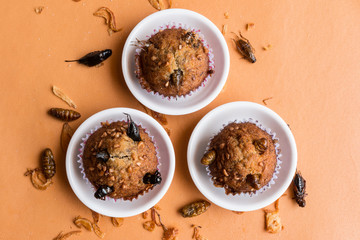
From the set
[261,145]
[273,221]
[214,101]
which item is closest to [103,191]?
[261,145]

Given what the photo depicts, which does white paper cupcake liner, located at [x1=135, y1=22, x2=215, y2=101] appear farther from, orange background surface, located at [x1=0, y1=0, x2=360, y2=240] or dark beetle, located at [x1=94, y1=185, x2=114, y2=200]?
dark beetle, located at [x1=94, y1=185, x2=114, y2=200]

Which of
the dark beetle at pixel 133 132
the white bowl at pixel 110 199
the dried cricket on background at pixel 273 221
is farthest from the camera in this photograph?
the dried cricket on background at pixel 273 221

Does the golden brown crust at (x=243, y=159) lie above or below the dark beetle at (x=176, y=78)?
below

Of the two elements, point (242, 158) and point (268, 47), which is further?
point (268, 47)

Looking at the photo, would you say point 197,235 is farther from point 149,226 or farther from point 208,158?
point 208,158

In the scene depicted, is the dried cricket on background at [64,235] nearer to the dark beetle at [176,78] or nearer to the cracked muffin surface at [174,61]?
the cracked muffin surface at [174,61]

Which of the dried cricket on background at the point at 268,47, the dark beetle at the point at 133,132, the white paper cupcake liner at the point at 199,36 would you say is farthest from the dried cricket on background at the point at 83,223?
the dried cricket on background at the point at 268,47

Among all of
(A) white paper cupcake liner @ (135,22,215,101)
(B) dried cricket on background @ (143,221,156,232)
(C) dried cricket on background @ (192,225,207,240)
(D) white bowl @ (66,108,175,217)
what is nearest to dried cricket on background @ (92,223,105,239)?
(D) white bowl @ (66,108,175,217)
